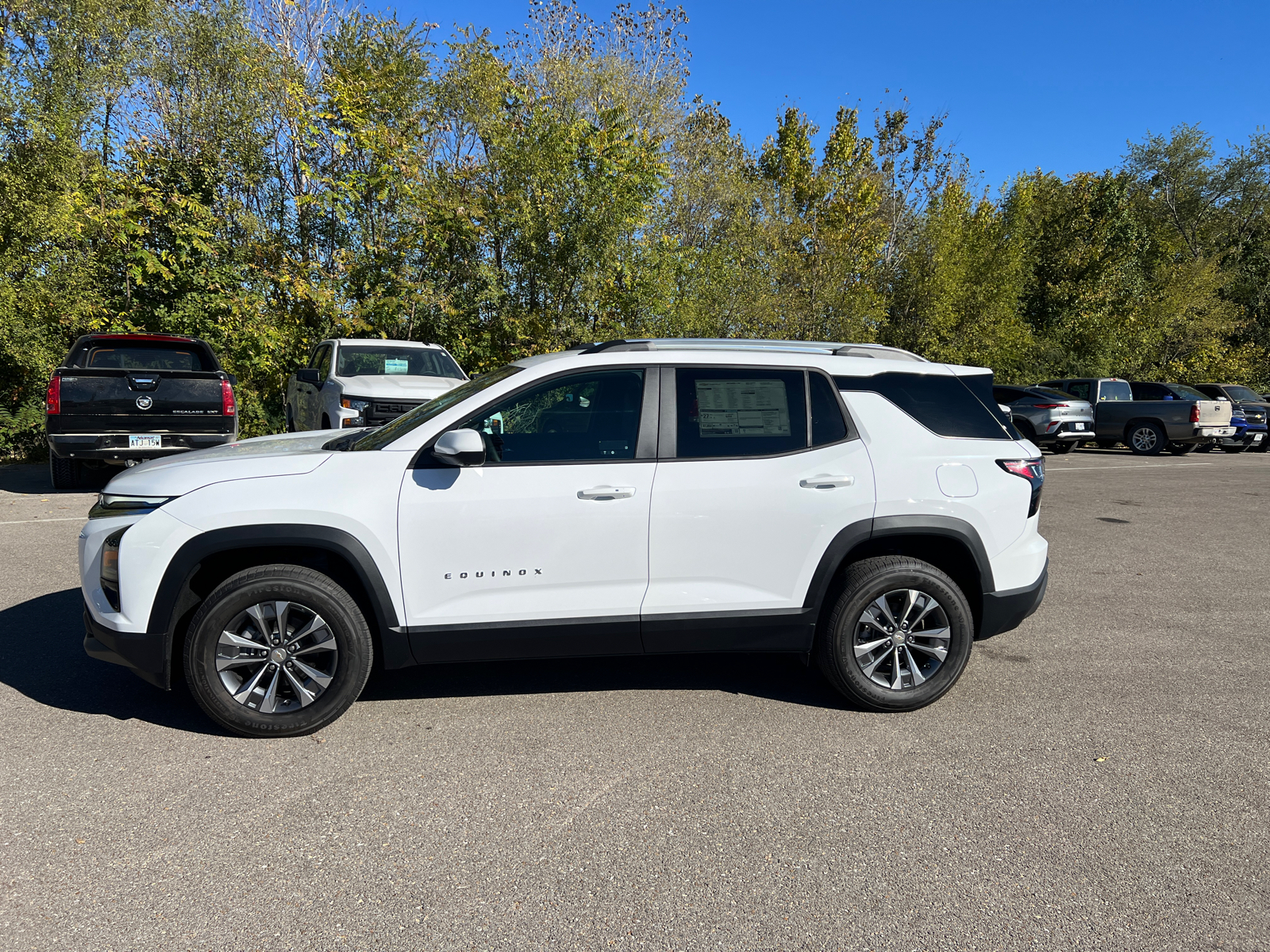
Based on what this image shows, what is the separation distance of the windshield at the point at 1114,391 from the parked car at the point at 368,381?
626 inches

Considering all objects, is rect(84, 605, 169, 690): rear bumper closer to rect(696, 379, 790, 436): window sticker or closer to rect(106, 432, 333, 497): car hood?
rect(106, 432, 333, 497): car hood

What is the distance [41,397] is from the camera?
14.2 meters

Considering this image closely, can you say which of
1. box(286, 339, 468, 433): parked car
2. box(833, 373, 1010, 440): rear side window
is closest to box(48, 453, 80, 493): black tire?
box(286, 339, 468, 433): parked car

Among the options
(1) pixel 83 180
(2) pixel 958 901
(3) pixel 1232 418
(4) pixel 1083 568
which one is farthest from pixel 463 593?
(3) pixel 1232 418

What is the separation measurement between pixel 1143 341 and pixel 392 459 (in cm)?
3862

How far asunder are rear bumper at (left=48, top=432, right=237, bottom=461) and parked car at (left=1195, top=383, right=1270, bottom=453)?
22.7 m

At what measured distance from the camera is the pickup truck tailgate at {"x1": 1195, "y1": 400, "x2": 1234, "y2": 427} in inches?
787

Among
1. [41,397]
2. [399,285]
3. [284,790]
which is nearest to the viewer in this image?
[284,790]

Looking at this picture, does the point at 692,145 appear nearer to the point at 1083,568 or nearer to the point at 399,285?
the point at 399,285

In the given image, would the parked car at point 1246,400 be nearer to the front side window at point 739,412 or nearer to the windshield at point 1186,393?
the windshield at point 1186,393

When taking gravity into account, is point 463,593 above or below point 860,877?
above

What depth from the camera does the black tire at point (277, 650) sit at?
12.3 feet

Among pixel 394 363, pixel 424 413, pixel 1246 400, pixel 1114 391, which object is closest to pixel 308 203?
pixel 394 363

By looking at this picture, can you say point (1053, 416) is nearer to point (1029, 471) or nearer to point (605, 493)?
point (1029, 471)
